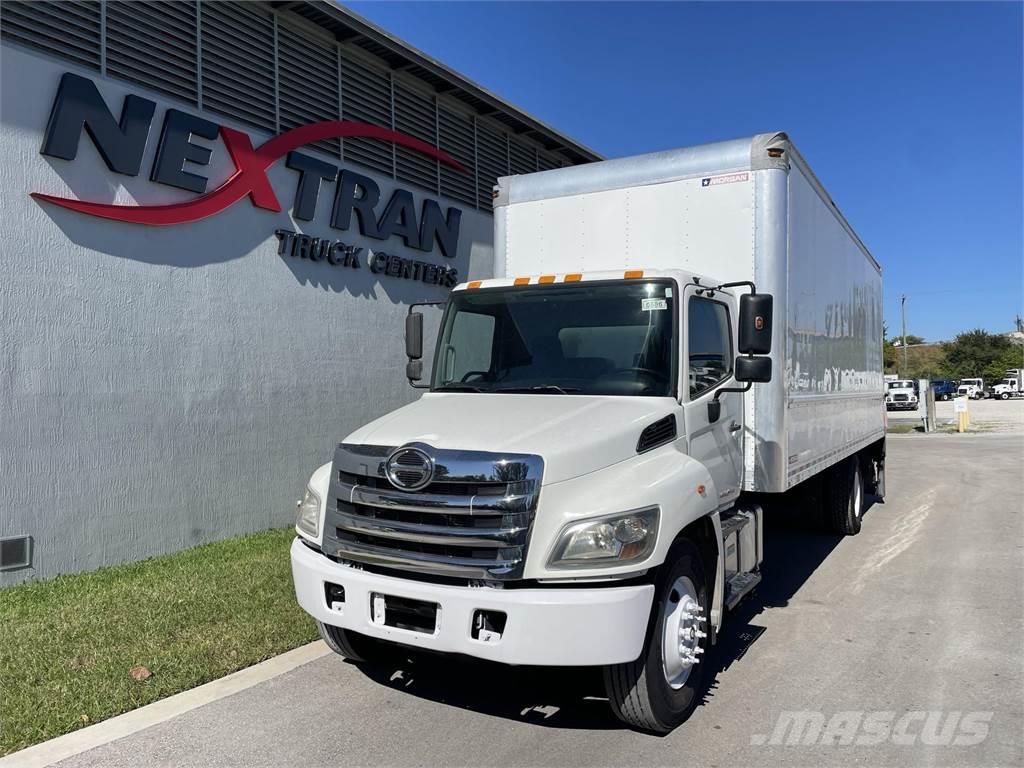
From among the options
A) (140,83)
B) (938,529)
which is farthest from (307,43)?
(938,529)

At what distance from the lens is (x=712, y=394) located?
491cm

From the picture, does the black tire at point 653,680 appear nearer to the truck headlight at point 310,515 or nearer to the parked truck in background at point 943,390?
the truck headlight at point 310,515

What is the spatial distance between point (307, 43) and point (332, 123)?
3.26ft

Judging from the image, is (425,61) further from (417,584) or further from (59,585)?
(417,584)

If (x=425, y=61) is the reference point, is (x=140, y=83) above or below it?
below

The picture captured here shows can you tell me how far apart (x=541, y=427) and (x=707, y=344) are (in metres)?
1.48

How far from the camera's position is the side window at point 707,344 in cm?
476

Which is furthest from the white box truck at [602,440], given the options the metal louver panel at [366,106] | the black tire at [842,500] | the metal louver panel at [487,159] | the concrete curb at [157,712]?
the metal louver panel at [487,159]

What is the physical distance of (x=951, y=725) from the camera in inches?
163

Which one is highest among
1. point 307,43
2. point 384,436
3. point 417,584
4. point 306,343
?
point 307,43

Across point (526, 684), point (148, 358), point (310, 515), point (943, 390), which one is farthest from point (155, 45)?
point (943, 390)

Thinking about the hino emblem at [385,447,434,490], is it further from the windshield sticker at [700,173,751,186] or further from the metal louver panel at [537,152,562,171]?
the metal louver panel at [537,152,562,171]

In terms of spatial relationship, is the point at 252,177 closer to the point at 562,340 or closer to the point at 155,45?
the point at 155,45

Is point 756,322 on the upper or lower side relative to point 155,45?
lower
